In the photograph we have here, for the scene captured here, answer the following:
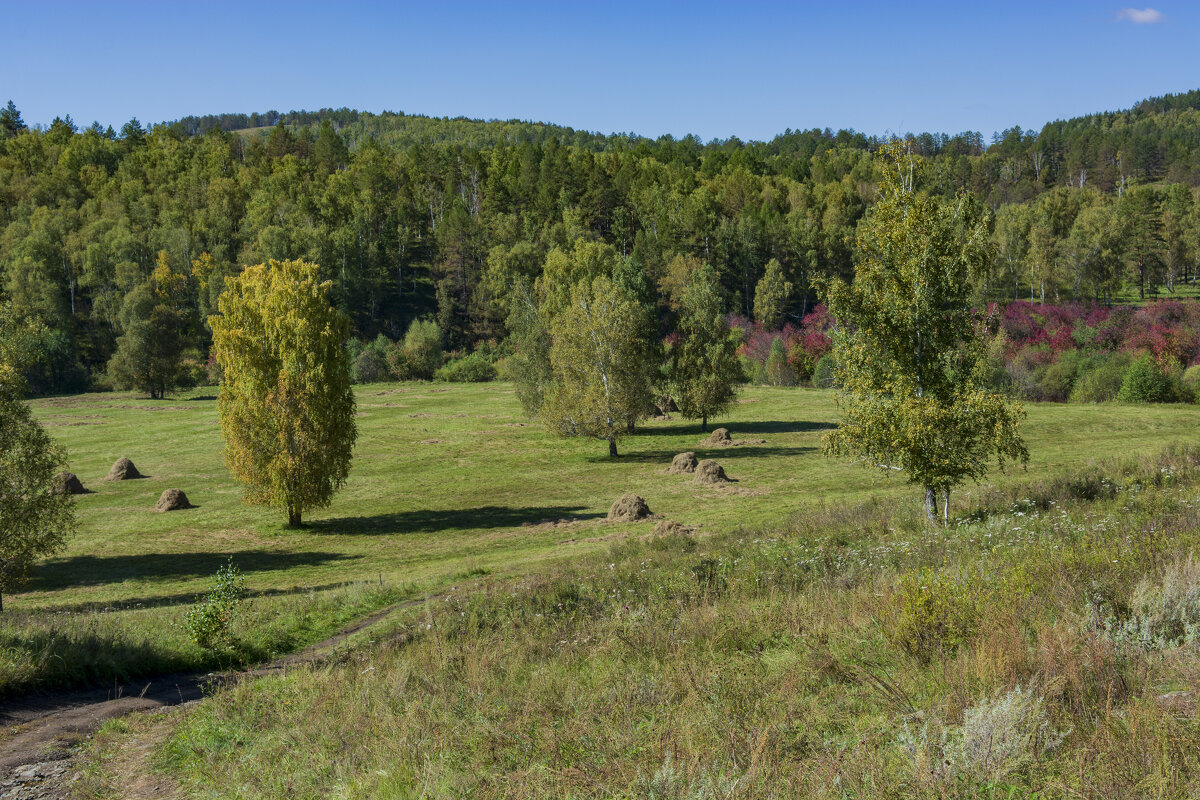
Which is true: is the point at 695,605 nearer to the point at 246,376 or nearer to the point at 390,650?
the point at 390,650

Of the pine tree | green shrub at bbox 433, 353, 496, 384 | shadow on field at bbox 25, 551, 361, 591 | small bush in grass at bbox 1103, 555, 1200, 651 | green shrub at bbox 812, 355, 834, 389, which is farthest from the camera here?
green shrub at bbox 433, 353, 496, 384

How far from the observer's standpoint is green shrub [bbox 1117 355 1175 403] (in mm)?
60125

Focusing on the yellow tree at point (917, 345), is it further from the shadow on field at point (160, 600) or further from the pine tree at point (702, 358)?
the pine tree at point (702, 358)

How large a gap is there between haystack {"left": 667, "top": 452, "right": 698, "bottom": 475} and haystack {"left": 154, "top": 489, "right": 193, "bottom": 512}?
23.8 m

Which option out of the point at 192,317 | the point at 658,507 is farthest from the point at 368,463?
the point at 192,317

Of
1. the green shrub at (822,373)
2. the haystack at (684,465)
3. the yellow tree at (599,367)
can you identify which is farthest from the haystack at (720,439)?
the green shrub at (822,373)

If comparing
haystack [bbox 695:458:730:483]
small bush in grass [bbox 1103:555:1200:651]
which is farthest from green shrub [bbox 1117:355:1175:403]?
small bush in grass [bbox 1103:555:1200:651]

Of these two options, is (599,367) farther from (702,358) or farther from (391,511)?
(391,511)

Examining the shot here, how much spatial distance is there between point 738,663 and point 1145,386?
218ft

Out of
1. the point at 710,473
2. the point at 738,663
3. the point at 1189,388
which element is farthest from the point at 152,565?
the point at 1189,388

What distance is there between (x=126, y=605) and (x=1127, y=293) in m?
132

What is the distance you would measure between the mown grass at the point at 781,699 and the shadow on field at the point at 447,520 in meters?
19.3

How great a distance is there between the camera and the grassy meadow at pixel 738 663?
18.4 feet

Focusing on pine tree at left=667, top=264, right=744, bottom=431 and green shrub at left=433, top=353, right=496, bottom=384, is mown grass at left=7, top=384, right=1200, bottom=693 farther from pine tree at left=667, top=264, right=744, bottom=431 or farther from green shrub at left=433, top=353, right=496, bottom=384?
green shrub at left=433, top=353, right=496, bottom=384
